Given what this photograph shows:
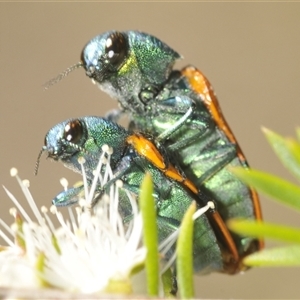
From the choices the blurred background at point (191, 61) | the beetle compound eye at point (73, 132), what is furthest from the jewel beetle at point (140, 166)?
the blurred background at point (191, 61)

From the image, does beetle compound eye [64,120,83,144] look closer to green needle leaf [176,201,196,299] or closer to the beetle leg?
the beetle leg

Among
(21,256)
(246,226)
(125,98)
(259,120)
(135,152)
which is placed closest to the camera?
(246,226)

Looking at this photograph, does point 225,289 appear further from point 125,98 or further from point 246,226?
point 246,226

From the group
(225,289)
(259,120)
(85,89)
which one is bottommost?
(225,289)

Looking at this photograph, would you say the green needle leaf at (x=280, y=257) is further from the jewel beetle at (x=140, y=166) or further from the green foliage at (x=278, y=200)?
the jewel beetle at (x=140, y=166)

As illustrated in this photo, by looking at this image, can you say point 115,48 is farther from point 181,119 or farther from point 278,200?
point 278,200

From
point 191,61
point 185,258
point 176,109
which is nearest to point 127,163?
point 176,109

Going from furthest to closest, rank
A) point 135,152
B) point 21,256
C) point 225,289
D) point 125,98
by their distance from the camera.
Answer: point 225,289 < point 125,98 < point 135,152 < point 21,256

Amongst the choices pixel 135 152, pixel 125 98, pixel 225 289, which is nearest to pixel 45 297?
pixel 135 152
